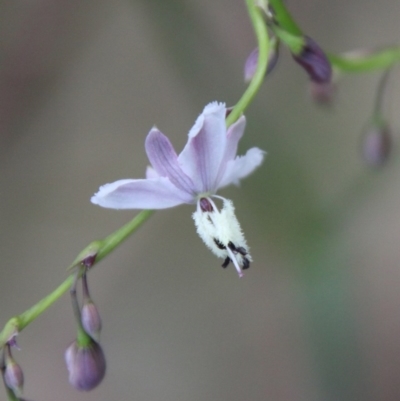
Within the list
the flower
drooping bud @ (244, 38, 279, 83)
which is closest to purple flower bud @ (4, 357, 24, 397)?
the flower

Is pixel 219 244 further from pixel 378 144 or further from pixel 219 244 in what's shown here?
pixel 378 144

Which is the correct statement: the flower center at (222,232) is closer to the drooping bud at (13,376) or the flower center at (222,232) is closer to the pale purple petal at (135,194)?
the pale purple petal at (135,194)

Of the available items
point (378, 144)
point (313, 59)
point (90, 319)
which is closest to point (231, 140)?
point (313, 59)

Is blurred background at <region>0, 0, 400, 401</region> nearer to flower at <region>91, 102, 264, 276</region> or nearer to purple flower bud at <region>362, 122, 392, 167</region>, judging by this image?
purple flower bud at <region>362, 122, 392, 167</region>

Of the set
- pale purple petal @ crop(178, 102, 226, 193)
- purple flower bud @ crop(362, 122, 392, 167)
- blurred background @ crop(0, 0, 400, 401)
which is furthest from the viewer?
blurred background @ crop(0, 0, 400, 401)

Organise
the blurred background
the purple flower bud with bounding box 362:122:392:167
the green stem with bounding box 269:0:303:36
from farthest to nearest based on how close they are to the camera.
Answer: the blurred background
the purple flower bud with bounding box 362:122:392:167
the green stem with bounding box 269:0:303:36

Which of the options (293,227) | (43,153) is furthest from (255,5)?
(43,153)
